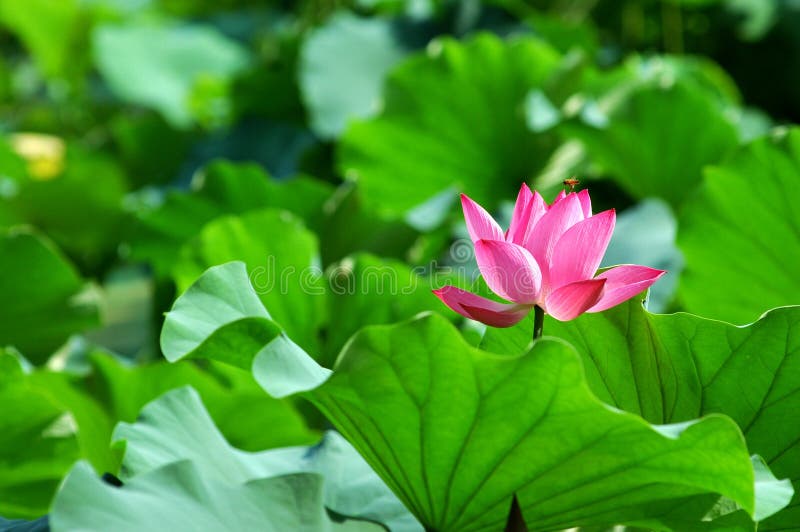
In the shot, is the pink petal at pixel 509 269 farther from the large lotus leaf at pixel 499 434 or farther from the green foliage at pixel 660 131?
the green foliage at pixel 660 131

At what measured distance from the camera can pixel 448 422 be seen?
1.85 feet

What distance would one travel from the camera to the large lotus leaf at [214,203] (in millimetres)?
1326

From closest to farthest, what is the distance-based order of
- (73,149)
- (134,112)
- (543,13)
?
(73,149), (543,13), (134,112)

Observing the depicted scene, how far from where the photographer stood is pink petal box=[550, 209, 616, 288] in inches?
21.3

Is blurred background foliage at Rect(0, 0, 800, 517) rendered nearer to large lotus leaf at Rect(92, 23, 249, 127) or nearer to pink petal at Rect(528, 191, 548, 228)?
large lotus leaf at Rect(92, 23, 249, 127)


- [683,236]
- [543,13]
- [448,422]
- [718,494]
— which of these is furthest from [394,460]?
[543,13]

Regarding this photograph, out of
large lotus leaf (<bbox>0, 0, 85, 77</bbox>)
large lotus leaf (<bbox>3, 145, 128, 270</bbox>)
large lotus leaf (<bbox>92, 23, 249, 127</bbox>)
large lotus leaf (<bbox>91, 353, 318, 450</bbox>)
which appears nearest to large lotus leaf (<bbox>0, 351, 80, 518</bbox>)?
large lotus leaf (<bbox>91, 353, 318, 450</bbox>)

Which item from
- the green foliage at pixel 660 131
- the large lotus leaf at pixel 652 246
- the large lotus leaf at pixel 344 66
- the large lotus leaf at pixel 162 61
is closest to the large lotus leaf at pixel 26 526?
the large lotus leaf at pixel 652 246

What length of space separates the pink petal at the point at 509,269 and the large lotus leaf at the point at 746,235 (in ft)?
1.70

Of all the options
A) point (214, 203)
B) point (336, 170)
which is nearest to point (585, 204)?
point (214, 203)

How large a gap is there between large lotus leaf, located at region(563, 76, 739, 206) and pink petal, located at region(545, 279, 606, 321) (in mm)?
749

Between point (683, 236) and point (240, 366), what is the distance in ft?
2.07

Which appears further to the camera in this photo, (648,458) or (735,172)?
(735,172)

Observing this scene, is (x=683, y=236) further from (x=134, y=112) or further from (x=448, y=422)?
(x=134, y=112)
